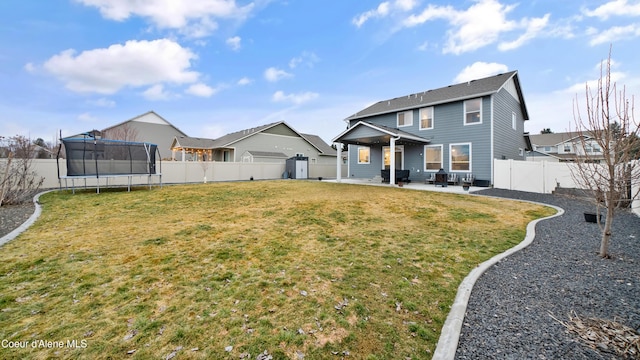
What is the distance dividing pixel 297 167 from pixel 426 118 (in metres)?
11.5

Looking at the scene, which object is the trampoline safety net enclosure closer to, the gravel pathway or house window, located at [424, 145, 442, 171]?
the gravel pathway

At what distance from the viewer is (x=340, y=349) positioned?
208 centimetres

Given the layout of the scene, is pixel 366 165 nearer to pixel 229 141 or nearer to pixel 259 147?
pixel 259 147

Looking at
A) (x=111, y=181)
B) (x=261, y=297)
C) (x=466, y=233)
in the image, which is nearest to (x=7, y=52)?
(x=111, y=181)

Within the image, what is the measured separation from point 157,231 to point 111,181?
12979 millimetres

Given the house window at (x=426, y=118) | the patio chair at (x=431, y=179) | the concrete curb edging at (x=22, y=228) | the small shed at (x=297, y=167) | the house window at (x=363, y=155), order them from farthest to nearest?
1. the small shed at (x=297, y=167)
2. the house window at (x=363, y=155)
3. the house window at (x=426, y=118)
4. the patio chair at (x=431, y=179)
5. the concrete curb edging at (x=22, y=228)

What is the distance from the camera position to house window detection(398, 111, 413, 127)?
17.1m

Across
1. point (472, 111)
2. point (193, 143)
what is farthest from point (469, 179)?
point (193, 143)

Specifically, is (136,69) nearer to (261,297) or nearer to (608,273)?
(261,297)

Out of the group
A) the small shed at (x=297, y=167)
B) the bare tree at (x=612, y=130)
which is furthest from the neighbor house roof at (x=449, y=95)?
the bare tree at (x=612, y=130)

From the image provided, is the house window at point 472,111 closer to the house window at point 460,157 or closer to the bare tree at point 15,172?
the house window at point 460,157

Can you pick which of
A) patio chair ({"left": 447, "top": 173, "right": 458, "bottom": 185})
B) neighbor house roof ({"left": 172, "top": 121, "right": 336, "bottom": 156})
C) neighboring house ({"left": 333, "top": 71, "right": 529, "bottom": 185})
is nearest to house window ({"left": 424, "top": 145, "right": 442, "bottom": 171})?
neighboring house ({"left": 333, "top": 71, "right": 529, "bottom": 185})

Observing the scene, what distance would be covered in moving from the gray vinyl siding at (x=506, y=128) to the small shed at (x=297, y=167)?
14651mm

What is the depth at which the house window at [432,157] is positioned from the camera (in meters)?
15.7
